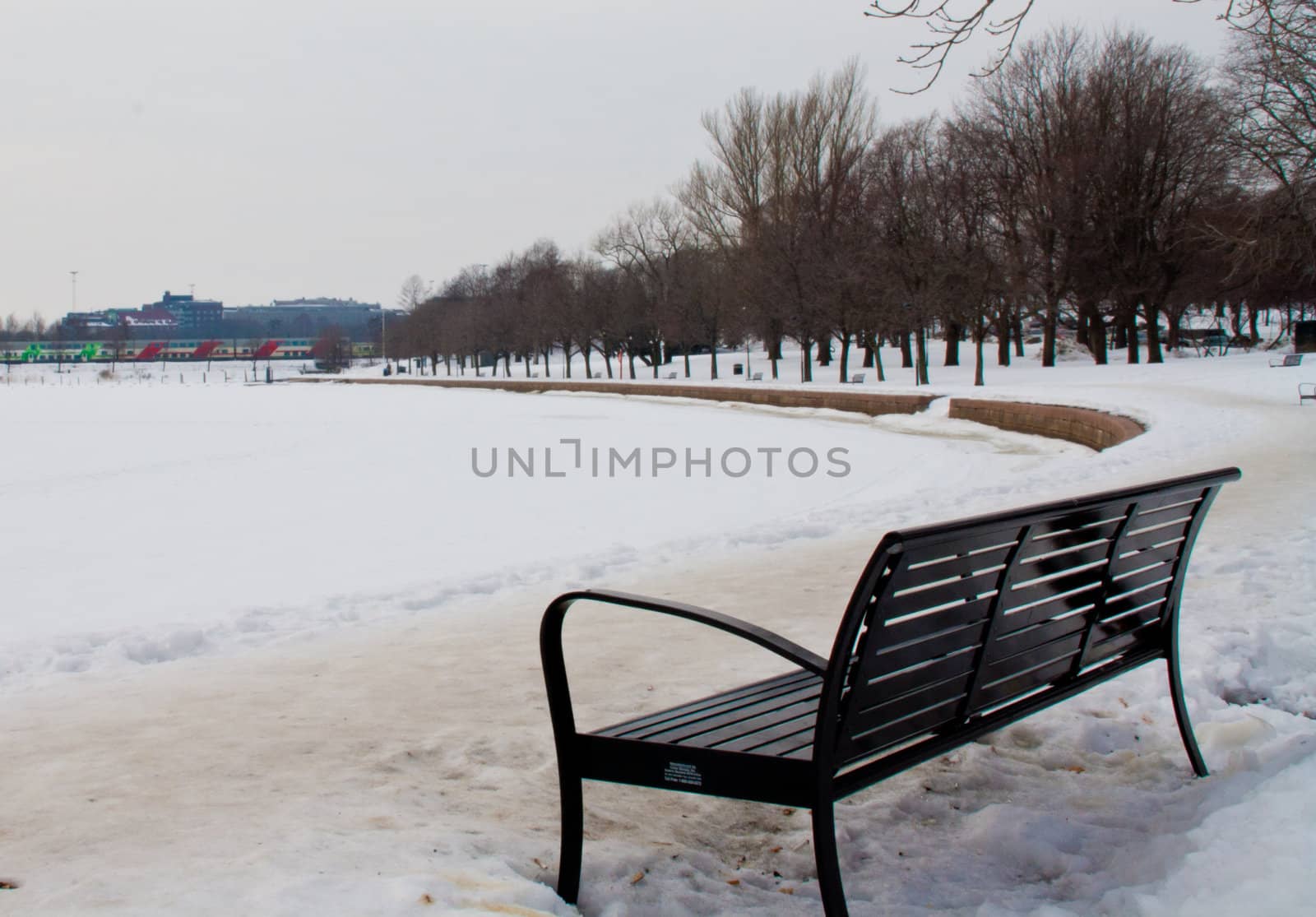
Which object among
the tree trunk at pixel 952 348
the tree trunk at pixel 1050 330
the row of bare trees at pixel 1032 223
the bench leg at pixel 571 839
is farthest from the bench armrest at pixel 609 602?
the tree trunk at pixel 952 348

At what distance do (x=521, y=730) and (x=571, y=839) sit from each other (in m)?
1.48

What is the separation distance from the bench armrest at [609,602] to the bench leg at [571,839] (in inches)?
4.3

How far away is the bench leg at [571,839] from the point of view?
301 cm

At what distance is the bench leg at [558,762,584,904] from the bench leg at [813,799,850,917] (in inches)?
25.4

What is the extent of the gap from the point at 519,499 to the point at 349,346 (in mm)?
144661

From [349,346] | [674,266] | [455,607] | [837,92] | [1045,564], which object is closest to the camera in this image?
[1045,564]

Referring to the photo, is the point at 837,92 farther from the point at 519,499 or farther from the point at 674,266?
the point at 519,499

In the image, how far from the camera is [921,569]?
2.75 m

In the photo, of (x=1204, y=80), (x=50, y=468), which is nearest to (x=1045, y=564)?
(x=50, y=468)

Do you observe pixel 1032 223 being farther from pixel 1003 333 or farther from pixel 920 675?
pixel 920 675

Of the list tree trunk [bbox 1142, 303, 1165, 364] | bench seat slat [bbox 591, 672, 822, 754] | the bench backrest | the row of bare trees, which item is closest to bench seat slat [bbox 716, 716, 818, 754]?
bench seat slat [bbox 591, 672, 822, 754]

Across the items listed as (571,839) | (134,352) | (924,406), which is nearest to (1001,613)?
(571,839)

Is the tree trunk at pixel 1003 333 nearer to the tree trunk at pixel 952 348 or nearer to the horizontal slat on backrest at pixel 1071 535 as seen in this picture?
the tree trunk at pixel 952 348

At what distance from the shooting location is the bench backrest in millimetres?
2738
